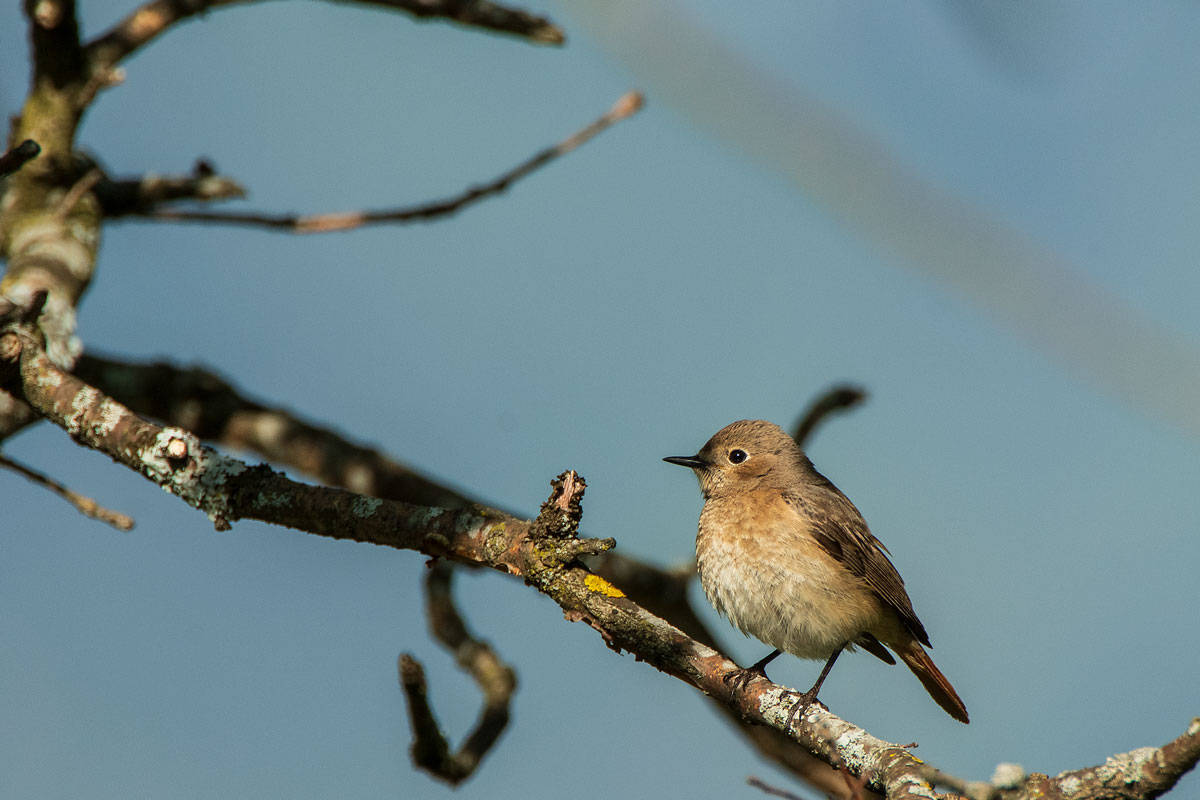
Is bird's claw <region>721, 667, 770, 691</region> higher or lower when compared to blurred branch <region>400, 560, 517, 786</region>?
higher

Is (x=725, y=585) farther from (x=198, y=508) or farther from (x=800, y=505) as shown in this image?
(x=198, y=508)

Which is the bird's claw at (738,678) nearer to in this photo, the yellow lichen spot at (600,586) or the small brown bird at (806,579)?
the yellow lichen spot at (600,586)

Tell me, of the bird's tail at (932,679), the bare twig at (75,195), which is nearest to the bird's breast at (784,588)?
the bird's tail at (932,679)

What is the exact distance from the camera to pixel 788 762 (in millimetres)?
5914

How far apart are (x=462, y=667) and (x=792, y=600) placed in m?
1.88

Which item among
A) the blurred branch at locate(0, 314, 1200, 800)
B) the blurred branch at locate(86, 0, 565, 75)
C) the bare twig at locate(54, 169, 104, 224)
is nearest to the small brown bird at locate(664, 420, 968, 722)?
the blurred branch at locate(0, 314, 1200, 800)

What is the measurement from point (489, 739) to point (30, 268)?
9.92 ft

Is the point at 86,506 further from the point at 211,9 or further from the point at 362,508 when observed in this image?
the point at 211,9

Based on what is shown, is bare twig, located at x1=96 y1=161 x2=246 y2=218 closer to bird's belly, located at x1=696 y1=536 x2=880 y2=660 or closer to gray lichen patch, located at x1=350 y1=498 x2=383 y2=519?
gray lichen patch, located at x1=350 y1=498 x2=383 y2=519

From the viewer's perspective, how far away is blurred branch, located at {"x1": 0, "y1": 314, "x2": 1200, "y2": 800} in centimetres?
329

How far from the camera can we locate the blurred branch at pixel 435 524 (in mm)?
3295

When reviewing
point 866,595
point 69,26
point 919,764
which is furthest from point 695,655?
point 69,26

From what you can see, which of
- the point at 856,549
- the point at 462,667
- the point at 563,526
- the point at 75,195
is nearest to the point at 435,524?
the point at 563,526

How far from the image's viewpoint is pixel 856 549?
5.77 m
